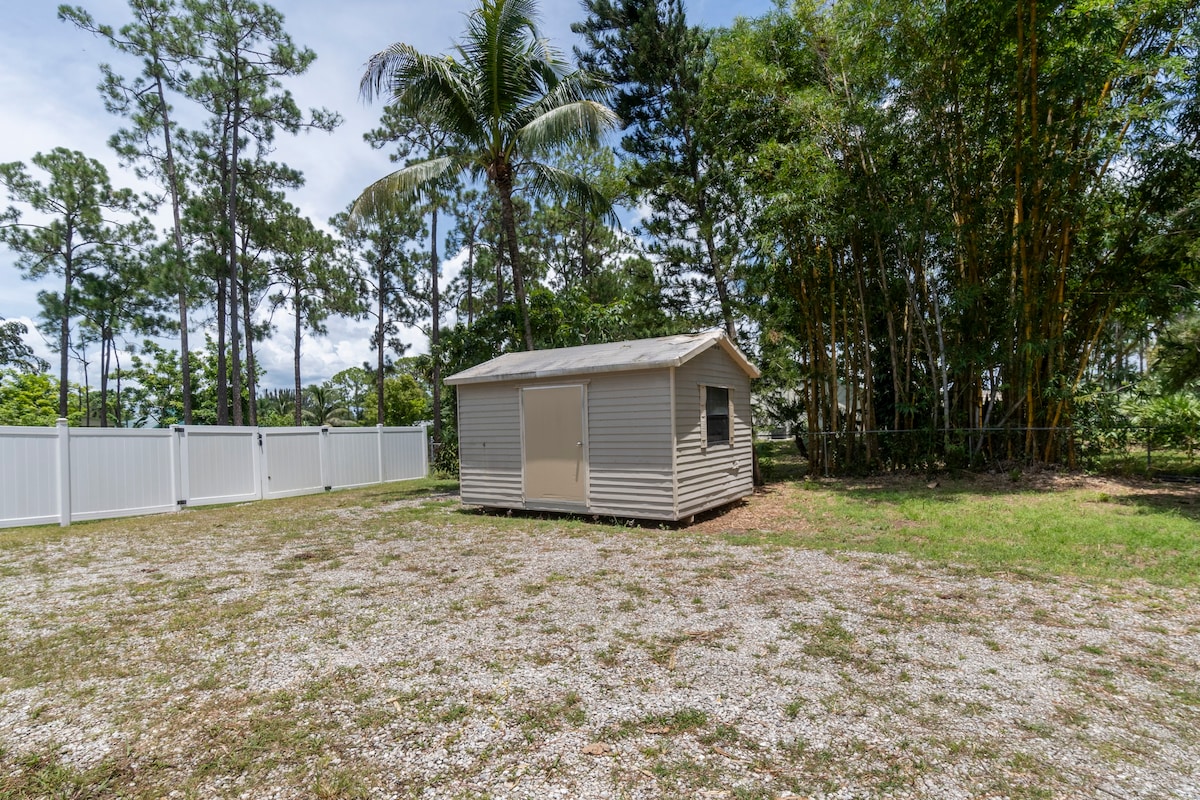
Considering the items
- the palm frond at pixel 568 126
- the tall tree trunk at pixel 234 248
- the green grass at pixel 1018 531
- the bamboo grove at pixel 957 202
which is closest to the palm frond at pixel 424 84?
the palm frond at pixel 568 126

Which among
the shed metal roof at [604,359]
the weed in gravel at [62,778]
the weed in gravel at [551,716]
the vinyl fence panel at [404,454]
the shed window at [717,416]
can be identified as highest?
the shed metal roof at [604,359]

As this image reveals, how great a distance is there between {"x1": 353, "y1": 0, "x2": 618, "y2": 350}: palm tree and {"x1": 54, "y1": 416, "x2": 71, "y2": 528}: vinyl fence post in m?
5.17

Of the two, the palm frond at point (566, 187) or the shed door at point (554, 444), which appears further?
the palm frond at point (566, 187)

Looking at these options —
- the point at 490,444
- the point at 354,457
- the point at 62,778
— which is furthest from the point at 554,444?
the point at 354,457

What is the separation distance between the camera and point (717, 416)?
7473 mm

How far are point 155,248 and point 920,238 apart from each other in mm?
20050

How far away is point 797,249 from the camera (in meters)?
10.1

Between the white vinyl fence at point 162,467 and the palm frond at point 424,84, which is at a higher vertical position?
the palm frond at point 424,84

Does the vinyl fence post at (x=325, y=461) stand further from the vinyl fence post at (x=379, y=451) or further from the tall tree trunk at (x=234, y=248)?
the tall tree trunk at (x=234, y=248)

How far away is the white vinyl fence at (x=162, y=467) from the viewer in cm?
738

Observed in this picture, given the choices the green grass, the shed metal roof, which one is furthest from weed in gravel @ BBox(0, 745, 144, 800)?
the shed metal roof

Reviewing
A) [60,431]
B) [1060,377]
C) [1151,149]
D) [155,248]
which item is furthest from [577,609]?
[155,248]

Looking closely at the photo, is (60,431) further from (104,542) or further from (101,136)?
(101,136)

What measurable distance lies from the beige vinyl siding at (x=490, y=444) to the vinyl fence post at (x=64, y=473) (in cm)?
535
